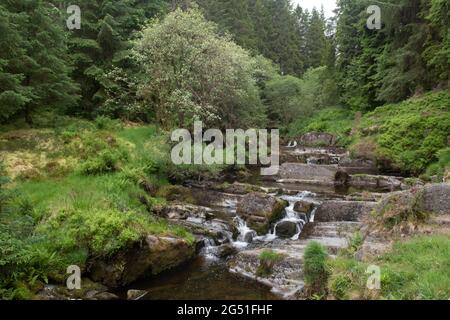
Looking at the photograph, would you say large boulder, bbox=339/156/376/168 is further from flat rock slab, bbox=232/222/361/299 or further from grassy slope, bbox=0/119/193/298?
grassy slope, bbox=0/119/193/298

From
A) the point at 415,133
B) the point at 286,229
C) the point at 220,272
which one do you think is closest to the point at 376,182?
the point at 415,133

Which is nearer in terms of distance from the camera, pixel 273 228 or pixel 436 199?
pixel 436 199

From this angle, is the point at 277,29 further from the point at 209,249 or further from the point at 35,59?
the point at 209,249

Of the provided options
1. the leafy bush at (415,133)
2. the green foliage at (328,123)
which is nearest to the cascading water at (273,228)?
the leafy bush at (415,133)

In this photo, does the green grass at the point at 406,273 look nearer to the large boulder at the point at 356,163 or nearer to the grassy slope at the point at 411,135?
the grassy slope at the point at 411,135

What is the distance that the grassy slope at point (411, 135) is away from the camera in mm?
20969

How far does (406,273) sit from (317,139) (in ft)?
98.1

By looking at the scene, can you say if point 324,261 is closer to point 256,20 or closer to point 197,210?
point 197,210

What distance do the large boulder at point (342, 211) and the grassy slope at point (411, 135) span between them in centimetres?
624

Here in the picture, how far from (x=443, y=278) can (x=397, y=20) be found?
2665cm

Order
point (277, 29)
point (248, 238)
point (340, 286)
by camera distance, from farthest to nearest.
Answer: point (277, 29)
point (248, 238)
point (340, 286)

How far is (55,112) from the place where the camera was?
1936 centimetres

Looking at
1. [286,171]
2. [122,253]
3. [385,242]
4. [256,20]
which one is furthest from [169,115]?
[256,20]

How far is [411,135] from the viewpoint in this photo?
74.7 ft
